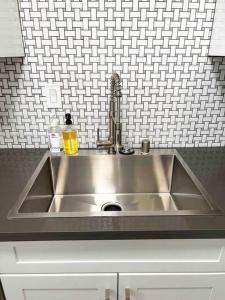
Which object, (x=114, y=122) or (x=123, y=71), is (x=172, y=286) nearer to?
(x=114, y=122)

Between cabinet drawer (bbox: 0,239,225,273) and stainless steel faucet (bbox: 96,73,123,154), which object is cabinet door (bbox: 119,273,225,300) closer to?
cabinet drawer (bbox: 0,239,225,273)

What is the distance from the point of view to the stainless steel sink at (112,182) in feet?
3.53

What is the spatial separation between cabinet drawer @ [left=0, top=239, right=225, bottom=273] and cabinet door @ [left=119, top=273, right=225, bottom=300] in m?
0.03

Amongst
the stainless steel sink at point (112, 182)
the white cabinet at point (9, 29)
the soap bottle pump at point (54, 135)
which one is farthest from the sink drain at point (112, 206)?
the white cabinet at point (9, 29)

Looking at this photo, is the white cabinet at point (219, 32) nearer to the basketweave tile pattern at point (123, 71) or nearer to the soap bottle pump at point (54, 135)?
A: the basketweave tile pattern at point (123, 71)

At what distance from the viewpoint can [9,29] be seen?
903 millimetres

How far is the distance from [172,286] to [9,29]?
1140 millimetres

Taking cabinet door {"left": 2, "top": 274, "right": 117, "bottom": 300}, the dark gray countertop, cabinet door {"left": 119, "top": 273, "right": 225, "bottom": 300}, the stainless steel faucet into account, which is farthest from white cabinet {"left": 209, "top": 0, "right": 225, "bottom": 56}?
cabinet door {"left": 2, "top": 274, "right": 117, "bottom": 300}

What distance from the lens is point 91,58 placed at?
3.44ft

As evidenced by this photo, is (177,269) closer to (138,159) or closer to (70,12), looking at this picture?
(138,159)

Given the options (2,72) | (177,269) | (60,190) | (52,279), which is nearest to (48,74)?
(2,72)

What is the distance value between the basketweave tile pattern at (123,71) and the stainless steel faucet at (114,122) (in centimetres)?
8

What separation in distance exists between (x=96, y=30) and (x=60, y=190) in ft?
2.55

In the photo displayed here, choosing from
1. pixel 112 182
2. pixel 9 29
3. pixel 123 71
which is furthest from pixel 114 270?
pixel 9 29
